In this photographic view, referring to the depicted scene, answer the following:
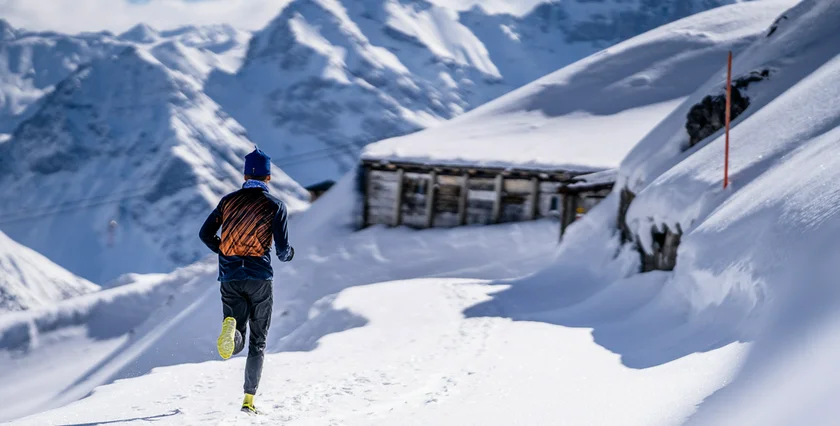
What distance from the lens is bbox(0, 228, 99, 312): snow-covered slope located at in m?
95.0

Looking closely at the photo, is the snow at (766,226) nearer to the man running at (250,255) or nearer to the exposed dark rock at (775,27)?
the exposed dark rock at (775,27)

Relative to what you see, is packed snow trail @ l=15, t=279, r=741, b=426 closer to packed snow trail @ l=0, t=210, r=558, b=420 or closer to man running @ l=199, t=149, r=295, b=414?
man running @ l=199, t=149, r=295, b=414

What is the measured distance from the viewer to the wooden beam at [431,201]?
26156mm

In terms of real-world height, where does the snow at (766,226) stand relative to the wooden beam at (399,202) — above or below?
above

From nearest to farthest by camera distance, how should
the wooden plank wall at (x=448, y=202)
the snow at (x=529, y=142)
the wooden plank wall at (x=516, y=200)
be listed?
the wooden plank wall at (x=516, y=200)
the wooden plank wall at (x=448, y=202)
the snow at (x=529, y=142)

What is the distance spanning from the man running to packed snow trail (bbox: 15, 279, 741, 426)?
433 mm

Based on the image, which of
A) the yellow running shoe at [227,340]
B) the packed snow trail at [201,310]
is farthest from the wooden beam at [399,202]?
the yellow running shoe at [227,340]

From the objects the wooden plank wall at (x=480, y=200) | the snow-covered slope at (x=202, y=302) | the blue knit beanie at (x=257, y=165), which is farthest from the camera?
the wooden plank wall at (x=480, y=200)

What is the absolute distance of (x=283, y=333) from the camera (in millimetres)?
20250

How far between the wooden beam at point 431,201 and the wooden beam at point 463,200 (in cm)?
79

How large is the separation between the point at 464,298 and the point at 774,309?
841cm

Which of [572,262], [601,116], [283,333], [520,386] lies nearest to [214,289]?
[283,333]

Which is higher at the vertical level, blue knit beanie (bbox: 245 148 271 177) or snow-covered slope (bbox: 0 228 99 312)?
blue knit beanie (bbox: 245 148 271 177)

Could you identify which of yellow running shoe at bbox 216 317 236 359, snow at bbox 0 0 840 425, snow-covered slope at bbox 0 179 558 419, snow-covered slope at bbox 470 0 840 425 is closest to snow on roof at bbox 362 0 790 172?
snow-covered slope at bbox 0 179 558 419
